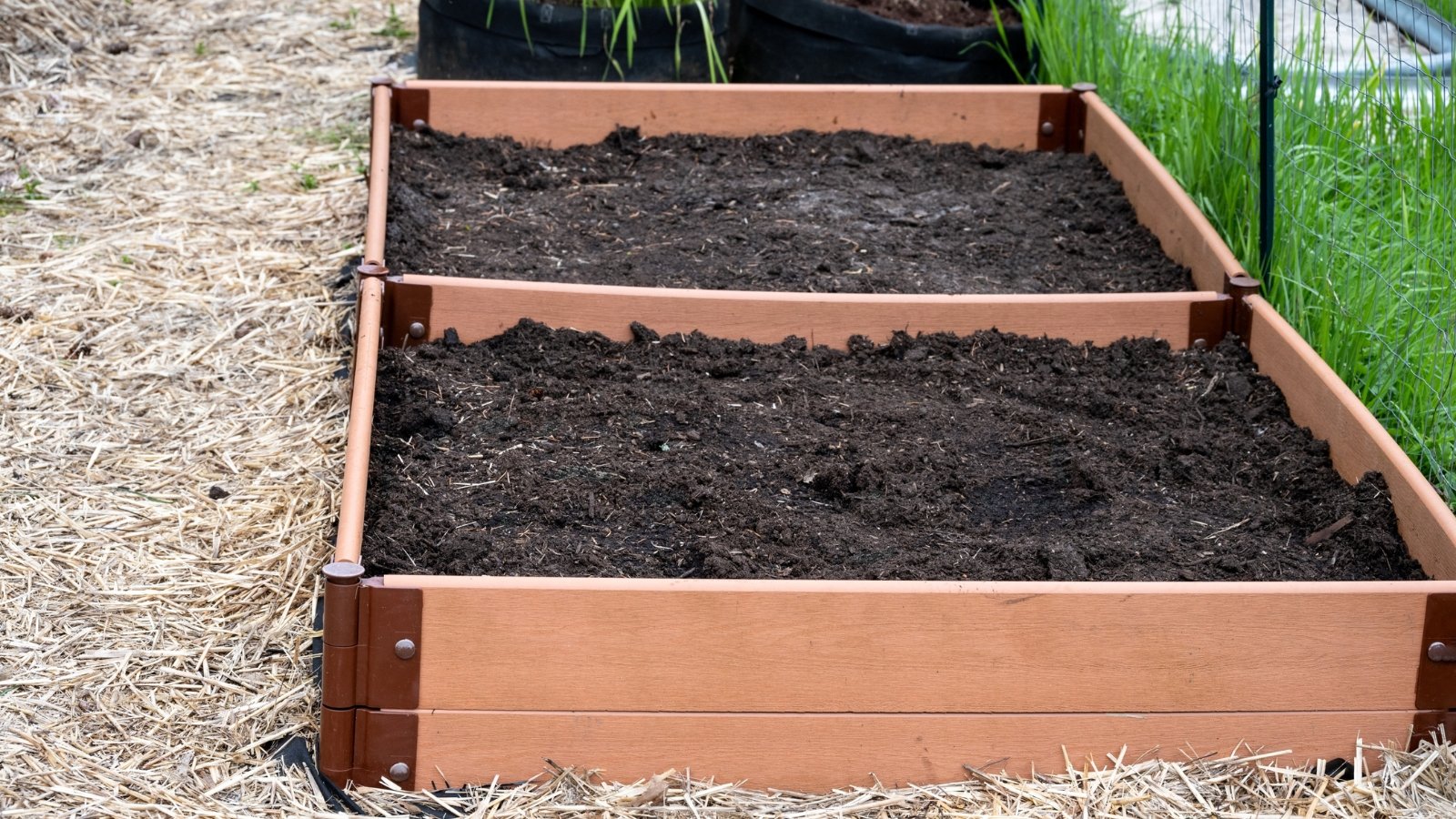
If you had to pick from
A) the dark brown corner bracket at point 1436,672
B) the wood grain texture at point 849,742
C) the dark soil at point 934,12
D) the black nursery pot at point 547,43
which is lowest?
the wood grain texture at point 849,742

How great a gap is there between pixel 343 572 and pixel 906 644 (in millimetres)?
690

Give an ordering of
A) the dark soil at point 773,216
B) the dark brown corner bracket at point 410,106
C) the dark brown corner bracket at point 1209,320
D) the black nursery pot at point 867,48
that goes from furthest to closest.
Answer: the black nursery pot at point 867,48 → the dark brown corner bracket at point 410,106 → the dark soil at point 773,216 → the dark brown corner bracket at point 1209,320

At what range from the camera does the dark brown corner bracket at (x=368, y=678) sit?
1680 mm

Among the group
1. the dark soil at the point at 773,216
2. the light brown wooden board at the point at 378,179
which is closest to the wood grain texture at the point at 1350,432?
the dark soil at the point at 773,216

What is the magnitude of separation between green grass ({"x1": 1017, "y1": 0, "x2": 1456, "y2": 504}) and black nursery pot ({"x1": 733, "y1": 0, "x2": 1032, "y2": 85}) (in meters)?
0.53

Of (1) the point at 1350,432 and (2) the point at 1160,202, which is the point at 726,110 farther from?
(1) the point at 1350,432

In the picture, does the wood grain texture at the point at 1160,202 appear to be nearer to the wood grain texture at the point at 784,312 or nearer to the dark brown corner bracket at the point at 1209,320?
the dark brown corner bracket at the point at 1209,320

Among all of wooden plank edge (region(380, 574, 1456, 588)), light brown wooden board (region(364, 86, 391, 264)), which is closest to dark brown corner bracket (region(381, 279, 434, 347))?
light brown wooden board (region(364, 86, 391, 264))

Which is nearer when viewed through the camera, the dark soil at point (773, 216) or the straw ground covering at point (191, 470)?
the straw ground covering at point (191, 470)

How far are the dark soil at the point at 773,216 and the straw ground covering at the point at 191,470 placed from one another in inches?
12.5

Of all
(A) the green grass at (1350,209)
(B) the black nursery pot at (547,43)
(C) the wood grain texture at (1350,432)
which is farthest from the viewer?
(B) the black nursery pot at (547,43)

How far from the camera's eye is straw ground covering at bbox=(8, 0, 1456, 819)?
71.1 inches

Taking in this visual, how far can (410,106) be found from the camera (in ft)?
12.2

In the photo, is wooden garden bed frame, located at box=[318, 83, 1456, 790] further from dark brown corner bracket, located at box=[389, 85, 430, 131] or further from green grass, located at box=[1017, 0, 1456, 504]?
dark brown corner bracket, located at box=[389, 85, 430, 131]
